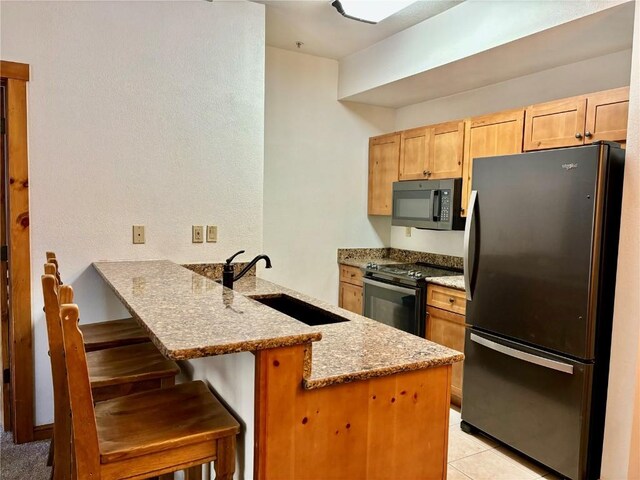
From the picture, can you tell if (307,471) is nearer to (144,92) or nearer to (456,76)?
(144,92)

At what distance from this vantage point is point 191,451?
1258 millimetres

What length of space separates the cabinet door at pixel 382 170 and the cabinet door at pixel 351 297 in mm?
736

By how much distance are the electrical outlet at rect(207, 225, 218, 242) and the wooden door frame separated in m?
0.98

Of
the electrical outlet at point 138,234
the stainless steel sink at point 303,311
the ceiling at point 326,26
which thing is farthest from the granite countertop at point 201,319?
the ceiling at point 326,26

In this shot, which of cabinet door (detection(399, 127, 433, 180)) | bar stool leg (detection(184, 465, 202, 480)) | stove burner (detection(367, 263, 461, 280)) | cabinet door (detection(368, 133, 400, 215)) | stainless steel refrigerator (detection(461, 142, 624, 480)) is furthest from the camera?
cabinet door (detection(368, 133, 400, 215))

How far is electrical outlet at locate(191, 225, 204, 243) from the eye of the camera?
2.92 meters

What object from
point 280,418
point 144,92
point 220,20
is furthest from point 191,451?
point 220,20

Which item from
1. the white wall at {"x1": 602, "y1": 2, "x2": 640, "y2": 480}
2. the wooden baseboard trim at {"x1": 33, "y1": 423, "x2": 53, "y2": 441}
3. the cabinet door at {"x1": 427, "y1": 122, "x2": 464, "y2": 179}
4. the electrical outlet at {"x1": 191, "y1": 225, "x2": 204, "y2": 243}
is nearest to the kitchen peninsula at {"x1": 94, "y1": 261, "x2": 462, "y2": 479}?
the white wall at {"x1": 602, "y1": 2, "x2": 640, "y2": 480}

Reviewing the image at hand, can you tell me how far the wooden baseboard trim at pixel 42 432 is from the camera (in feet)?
8.48

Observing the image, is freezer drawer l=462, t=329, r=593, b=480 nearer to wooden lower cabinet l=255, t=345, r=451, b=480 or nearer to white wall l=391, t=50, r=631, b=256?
wooden lower cabinet l=255, t=345, r=451, b=480

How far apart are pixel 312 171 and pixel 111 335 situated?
2412 mm

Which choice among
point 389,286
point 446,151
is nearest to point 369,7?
point 446,151

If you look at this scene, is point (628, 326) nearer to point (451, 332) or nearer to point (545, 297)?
point (545, 297)

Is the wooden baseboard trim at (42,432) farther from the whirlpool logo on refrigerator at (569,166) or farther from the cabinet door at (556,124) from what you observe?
the cabinet door at (556,124)
